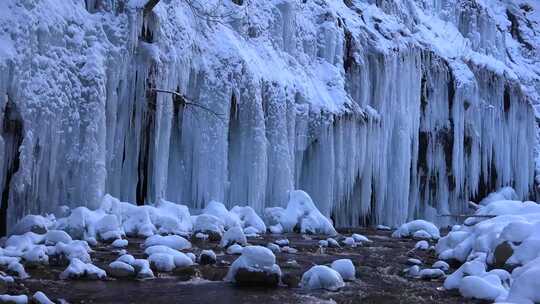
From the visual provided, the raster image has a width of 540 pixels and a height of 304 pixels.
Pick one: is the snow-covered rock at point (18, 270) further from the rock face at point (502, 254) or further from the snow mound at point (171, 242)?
the rock face at point (502, 254)

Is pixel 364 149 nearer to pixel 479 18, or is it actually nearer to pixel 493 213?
pixel 493 213

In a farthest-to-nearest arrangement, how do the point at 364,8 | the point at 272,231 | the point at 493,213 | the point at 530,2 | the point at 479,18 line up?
the point at 530,2
the point at 479,18
the point at 364,8
the point at 272,231
the point at 493,213

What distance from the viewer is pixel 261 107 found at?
58.5 ft

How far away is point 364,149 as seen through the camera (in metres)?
21.5

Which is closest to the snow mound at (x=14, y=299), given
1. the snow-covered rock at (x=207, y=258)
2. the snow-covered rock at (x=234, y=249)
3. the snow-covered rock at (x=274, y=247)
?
the snow-covered rock at (x=207, y=258)

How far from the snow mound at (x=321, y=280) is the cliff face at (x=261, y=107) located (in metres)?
5.55

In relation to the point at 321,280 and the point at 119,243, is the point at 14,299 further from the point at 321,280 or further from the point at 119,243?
the point at 119,243

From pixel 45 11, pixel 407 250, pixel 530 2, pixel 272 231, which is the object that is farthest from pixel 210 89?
pixel 530 2

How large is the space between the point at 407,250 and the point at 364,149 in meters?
7.47

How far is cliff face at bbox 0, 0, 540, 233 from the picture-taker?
470 inches

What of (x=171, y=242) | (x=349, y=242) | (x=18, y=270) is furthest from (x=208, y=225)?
(x=18, y=270)

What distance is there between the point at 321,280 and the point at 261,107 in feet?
32.6

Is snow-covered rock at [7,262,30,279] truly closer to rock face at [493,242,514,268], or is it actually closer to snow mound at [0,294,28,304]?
snow mound at [0,294,28,304]

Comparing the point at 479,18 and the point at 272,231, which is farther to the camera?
the point at 479,18
